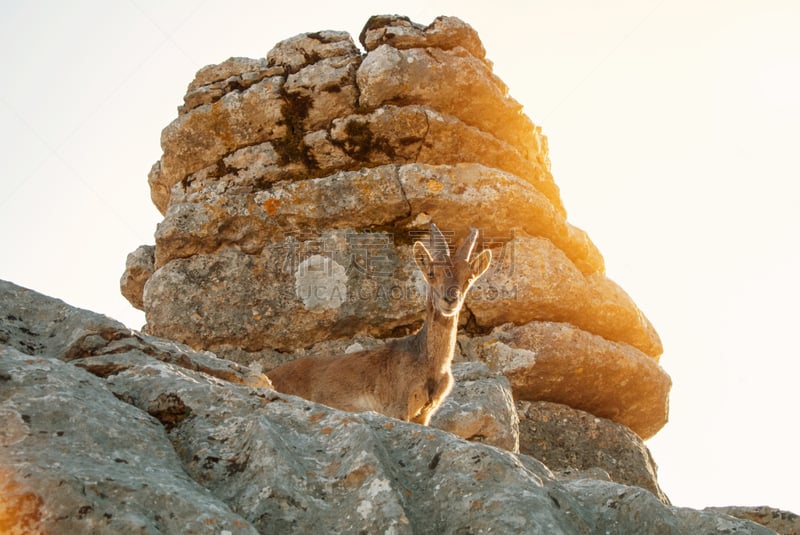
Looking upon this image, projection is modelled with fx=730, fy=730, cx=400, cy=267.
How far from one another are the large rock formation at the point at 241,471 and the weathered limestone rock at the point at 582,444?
8057mm

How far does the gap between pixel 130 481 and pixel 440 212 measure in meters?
10.9

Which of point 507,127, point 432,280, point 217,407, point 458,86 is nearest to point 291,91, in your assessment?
point 458,86

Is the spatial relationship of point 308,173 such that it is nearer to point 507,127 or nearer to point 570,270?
point 507,127

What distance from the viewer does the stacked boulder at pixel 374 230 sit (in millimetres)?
13344

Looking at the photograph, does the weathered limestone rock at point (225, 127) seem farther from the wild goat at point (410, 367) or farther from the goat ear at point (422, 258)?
the wild goat at point (410, 367)

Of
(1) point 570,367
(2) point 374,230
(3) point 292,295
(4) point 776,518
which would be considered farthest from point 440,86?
(4) point 776,518

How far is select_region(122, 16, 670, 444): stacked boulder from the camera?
13344mm

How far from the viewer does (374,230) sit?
13883 mm

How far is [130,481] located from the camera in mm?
3455

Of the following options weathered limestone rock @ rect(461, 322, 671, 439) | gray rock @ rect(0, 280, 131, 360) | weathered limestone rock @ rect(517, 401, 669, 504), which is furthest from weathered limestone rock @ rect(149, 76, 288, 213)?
gray rock @ rect(0, 280, 131, 360)

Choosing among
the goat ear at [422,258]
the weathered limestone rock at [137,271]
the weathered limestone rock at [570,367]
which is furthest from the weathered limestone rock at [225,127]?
the weathered limestone rock at [570,367]

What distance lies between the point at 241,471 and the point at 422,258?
8.33 metres

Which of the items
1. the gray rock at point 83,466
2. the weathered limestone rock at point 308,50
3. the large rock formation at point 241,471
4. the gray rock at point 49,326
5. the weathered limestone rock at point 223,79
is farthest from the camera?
the weathered limestone rock at point 308,50

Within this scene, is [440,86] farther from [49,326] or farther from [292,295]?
[49,326]
